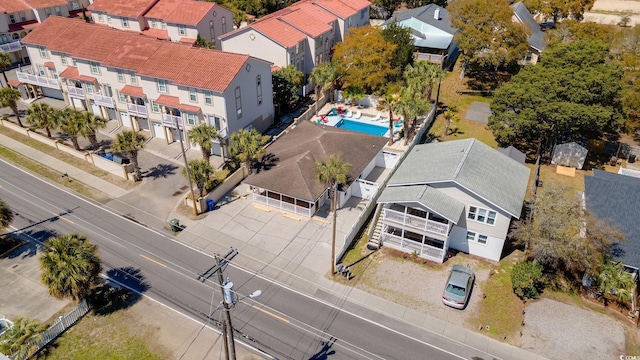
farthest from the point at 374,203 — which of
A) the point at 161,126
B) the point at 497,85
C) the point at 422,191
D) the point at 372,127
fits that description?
the point at 497,85

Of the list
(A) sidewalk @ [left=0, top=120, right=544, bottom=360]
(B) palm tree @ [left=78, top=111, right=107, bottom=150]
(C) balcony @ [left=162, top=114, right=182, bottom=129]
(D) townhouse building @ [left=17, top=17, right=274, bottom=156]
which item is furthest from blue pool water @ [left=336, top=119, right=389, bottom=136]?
(B) palm tree @ [left=78, top=111, right=107, bottom=150]

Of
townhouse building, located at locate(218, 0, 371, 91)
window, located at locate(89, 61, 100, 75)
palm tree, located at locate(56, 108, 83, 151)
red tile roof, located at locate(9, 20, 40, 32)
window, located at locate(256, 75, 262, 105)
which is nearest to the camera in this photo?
palm tree, located at locate(56, 108, 83, 151)

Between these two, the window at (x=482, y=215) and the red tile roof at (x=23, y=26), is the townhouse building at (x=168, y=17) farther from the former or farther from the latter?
the window at (x=482, y=215)

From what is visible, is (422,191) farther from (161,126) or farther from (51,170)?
(51,170)

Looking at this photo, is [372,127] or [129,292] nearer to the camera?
[129,292]

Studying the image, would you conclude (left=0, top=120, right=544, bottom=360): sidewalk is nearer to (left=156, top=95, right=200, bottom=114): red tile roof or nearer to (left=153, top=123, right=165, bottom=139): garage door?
(left=153, top=123, right=165, bottom=139): garage door

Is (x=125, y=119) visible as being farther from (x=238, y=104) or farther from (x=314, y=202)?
(x=314, y=202)
